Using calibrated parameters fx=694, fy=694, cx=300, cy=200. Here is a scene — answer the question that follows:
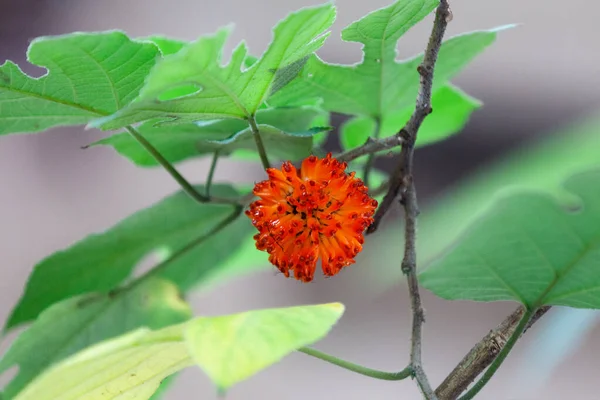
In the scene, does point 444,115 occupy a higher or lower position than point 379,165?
higher

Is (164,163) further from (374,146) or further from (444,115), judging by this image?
(444,115)

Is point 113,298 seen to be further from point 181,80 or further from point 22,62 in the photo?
point 22,62

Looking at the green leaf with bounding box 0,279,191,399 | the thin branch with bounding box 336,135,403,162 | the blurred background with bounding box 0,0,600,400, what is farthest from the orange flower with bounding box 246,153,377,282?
the blurred background with bounding box 0,0,600,400

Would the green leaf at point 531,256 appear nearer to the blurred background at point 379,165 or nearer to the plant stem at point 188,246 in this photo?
the plant stem at point 188,246

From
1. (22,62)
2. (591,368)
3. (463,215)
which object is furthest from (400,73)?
(591,368)

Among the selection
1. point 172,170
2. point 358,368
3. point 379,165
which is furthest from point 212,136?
point 379,165
